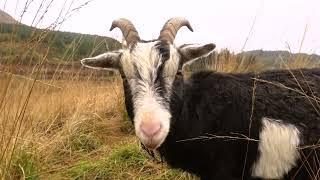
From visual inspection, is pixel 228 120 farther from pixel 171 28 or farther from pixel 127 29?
pixel 127 29

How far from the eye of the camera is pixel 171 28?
580cm

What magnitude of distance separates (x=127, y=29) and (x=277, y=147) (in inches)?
80.3

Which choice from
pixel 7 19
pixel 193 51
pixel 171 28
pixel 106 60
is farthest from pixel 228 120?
pixel 7 19

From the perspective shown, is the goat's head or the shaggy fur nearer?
the goat's head

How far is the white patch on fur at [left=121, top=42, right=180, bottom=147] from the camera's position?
185 inches

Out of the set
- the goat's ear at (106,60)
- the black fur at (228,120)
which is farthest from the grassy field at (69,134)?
the black fur at (228,120)

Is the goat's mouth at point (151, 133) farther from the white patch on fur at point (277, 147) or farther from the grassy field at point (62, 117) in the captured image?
the white patch on fur at point (277, 147)

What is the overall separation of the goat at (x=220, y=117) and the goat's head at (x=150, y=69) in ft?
0.03

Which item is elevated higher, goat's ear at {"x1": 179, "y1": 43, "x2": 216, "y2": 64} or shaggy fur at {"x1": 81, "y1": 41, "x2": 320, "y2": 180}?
goat's ear at {"x1": 179, "y1": 43, "x2": 216, "y2": 64}

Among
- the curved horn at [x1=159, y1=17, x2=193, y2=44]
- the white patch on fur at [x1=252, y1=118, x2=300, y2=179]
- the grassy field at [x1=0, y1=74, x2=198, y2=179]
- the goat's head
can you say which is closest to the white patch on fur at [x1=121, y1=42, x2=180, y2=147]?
the goat's head

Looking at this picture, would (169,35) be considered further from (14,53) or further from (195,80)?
(14,53)

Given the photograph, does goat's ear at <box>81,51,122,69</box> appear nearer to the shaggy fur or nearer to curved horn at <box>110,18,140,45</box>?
the shaggy fur

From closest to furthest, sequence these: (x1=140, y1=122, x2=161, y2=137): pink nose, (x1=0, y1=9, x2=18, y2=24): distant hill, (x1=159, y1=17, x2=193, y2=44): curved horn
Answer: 1. (x1=140, y1=122, x2=161, y2=137): pink nose
2. (x1=0, y1=9, x2=18, y2=24): distant hill
3. (x1=159, y1=17, x2=193, y2=44): curved horn

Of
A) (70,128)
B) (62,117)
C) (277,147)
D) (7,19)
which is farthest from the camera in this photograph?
(62,117)
